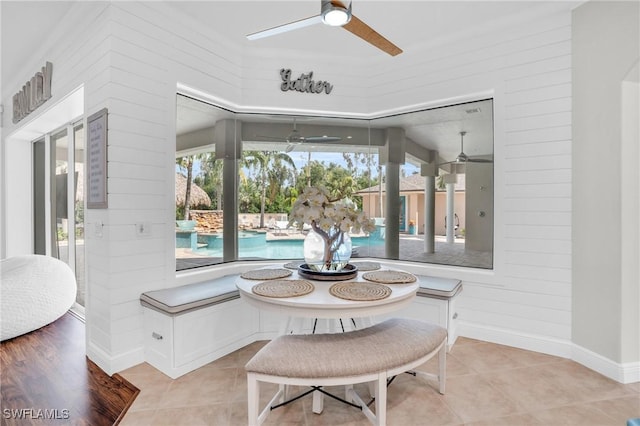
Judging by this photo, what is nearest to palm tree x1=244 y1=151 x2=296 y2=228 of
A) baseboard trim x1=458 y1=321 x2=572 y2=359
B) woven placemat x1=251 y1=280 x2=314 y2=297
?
woven placemat x1=251 y1=280 x2=314 y2=297

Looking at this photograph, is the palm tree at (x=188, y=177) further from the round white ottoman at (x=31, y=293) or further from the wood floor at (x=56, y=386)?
the round white ottoman at (x=31, y=293)

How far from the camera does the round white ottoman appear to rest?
3.08 m

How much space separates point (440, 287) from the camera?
2959 millimetres

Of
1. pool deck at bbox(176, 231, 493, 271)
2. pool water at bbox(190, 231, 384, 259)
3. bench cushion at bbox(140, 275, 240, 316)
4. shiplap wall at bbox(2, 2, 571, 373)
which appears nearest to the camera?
bench cushion at bbox(140, 275, 240, 316)

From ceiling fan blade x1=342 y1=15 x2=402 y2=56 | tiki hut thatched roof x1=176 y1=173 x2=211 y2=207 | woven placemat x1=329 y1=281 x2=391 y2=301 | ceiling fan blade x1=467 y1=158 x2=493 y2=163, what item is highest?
ceiling fan blade x1=342 y1=15 x2=402 y2=56

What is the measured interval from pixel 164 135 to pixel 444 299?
2797 millimetres

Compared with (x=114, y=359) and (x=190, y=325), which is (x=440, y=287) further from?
(x=114, y=359)

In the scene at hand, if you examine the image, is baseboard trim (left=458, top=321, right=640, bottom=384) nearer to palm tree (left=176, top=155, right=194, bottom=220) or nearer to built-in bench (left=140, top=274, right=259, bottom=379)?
built-in bench (left=140, top=274, right=259, bottom=379)

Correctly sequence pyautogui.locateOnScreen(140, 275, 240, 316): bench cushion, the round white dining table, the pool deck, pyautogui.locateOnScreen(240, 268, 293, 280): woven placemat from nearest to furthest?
the round white dining table → pyautogui.locateOnScreen(240, 268, 293, 280): woven placemat → pyautogui.locateOnScreen(140, 275, 240, 316): bench cushion → the pool deck

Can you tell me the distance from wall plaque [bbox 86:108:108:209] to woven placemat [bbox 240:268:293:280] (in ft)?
4.09

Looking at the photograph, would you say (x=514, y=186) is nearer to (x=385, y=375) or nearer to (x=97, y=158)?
(x=385, y=375)

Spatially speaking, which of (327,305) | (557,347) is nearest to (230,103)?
(327,305)

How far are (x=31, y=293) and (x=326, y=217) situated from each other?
3155 millimetres

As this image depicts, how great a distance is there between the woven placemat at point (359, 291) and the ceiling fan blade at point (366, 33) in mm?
1617
